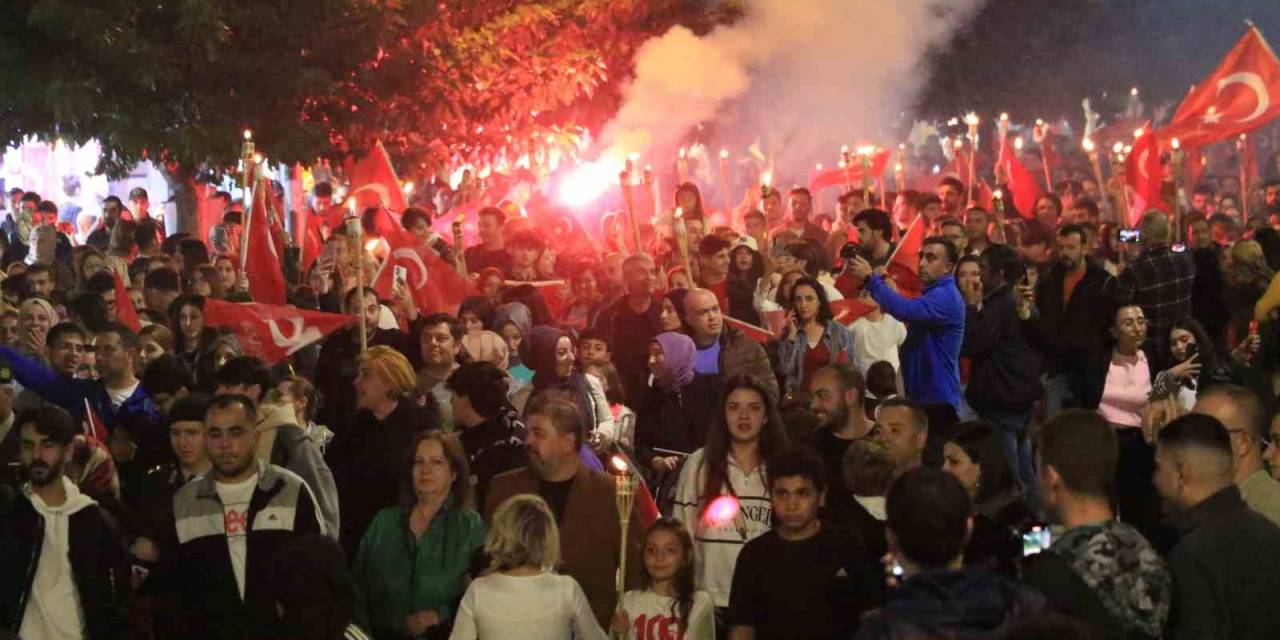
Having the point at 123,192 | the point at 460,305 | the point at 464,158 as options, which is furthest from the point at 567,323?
the point at 123,192

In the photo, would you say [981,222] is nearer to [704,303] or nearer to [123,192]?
[704,303]

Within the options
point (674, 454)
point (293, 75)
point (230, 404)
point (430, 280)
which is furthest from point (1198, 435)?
point (293, 75)

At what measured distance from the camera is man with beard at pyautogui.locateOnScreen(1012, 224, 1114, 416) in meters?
12.7

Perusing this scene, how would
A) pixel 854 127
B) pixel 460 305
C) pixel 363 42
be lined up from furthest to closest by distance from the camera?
pixel 854 127, pixel 363 42, pixel 460 305

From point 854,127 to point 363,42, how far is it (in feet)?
43.1

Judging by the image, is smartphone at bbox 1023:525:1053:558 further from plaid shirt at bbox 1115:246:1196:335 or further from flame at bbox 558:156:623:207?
flame at bbox 558:156:623:207

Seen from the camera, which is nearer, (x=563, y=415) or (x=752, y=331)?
(x=563, y=415)

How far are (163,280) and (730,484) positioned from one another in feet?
22.7

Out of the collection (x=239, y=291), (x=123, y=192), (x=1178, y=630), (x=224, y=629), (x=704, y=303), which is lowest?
(x=1178, y=630)

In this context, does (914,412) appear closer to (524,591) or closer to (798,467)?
(798,467)

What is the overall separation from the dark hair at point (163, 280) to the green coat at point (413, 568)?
6637 millimetres

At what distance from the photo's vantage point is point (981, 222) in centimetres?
1572

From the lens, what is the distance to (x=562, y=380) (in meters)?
11.4

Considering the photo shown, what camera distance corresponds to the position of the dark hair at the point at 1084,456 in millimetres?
6184
